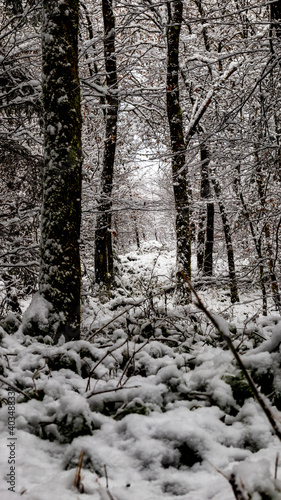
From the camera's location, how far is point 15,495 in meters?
1.02

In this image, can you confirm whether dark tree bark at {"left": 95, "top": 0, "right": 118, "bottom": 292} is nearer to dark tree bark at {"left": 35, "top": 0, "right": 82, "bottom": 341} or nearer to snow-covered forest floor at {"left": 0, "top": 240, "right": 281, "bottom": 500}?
dark tree bark at {"left": 35, "top": 0, "right": 82, "bottom": 341}

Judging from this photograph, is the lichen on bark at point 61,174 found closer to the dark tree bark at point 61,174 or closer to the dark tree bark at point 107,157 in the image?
the dark tree bark at point 61,174

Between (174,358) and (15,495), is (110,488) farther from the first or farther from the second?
(174,358)

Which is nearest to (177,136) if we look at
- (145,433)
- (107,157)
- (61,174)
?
(107,157)

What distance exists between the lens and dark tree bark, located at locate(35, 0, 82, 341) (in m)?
3.14

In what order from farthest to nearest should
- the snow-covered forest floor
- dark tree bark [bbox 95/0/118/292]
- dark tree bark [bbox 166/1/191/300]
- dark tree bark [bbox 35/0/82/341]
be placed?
dark tree bark [bbox 95/0/118/292]
dark tree bark [bbox 166/1/191/300]
dark tree bark [bbox 35/0/82/341]
the snow-covered forest floor

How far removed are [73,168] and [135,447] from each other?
2.47 metres

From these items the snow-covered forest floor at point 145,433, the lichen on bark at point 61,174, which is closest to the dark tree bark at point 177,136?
the lichen on bark at point 61,174

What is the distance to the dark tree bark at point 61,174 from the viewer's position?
3.14m

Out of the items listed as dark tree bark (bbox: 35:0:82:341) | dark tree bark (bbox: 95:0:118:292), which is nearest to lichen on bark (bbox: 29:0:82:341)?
dark tree bark (bbox: 35:0:82:341)

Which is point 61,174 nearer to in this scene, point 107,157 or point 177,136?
point 177,136

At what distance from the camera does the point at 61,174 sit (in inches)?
126

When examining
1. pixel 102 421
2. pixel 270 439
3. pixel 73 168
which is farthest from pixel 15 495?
pixel 73 168

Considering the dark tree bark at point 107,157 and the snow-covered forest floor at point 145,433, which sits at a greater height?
the dark tree bark at point 107,157
